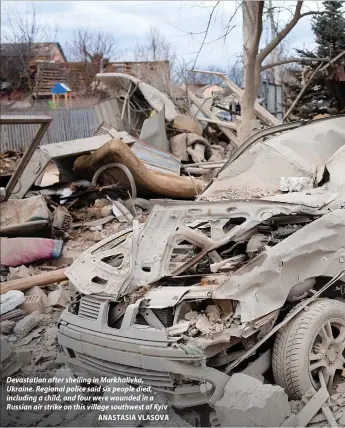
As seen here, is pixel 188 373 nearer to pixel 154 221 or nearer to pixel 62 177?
pixel 154 221

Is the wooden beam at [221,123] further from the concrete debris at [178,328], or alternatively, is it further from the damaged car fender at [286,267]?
the concrete debris at [178,328]

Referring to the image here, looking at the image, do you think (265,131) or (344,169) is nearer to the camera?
(344,169)

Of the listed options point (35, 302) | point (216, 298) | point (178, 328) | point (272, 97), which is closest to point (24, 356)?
point (35, 302)

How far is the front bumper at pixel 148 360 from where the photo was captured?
317 centimetres

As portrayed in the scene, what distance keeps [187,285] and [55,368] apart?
1.32m

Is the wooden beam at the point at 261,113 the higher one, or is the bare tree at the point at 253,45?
the bare tree at the point at 253,45

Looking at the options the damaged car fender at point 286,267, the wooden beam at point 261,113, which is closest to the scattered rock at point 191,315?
the damaged car fender at point 286,267

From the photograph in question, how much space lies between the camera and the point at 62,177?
10.0 m

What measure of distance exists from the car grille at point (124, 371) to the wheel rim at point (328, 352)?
100cm

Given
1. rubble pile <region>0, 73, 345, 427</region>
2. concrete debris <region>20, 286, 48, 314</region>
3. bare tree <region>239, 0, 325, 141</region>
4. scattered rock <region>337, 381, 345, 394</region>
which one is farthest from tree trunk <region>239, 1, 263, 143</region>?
scattered rock <region>337, 381, 345, 394</region>

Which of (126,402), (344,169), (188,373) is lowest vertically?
(126,402)

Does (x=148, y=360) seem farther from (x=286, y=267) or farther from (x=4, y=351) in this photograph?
(x=4, y=351)

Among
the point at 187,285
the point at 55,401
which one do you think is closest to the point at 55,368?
the point at 55,401

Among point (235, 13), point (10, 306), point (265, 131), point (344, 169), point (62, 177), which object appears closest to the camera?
point (344, 169)
